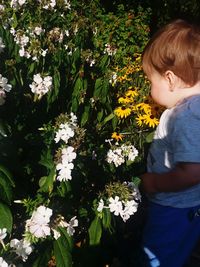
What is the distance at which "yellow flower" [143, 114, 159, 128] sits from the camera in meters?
2.82

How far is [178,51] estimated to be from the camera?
1.73 m

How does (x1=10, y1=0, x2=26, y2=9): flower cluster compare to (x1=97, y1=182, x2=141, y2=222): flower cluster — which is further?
(x1=10, y1=0, x2=26, y2=9): flower cluster

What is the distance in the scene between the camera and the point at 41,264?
1.58m

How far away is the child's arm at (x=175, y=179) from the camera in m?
1.66

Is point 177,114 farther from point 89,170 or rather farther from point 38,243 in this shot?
point 38,243

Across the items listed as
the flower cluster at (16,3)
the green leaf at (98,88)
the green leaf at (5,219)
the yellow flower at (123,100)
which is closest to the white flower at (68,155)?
the green leaf at (5,219)

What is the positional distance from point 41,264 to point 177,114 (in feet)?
2.41

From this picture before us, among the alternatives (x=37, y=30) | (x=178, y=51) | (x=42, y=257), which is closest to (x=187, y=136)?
(x=178, y=51)

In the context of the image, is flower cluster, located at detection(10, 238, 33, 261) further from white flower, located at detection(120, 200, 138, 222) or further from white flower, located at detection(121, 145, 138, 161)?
white flower, located at detection(121, 145, 138, 161)

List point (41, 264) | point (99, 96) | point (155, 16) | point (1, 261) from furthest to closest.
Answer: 1. point (155, 16)
2. point (99, 96)
3. point (41, 264)
4. point (1, 261)

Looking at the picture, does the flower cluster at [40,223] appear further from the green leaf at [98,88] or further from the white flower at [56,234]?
the green leaf at [98,88]

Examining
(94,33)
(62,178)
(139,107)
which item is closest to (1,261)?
(62,178)

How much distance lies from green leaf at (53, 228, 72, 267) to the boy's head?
2.43 ft

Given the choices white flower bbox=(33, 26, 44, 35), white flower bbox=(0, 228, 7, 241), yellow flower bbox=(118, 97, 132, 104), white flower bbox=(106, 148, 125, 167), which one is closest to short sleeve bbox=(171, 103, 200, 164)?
white flower bbox=(106, 148, 125, 167)
